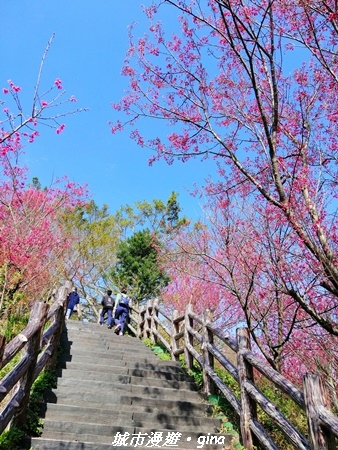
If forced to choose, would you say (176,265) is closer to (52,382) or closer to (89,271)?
(89,271)

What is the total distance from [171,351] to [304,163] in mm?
5252

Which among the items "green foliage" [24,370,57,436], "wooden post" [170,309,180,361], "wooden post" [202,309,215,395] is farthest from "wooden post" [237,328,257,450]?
"wooden post" [170,309,180,361]

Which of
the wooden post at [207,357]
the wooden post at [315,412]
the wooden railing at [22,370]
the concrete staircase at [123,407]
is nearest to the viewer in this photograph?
the wooden post at [315,412]

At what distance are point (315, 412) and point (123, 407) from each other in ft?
9.92

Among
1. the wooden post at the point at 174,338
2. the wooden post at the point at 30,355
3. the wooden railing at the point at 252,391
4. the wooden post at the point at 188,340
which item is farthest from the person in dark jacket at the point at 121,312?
the wooden post at the point at 30,355

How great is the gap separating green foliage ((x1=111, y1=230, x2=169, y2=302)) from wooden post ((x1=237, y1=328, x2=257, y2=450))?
626 inches

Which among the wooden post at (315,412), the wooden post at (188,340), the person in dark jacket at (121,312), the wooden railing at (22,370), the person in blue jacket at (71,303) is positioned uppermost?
the person in blue jacket at (71,303)

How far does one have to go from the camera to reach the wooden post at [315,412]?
9.92 ft

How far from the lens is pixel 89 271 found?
Answer: 21406 millimetres

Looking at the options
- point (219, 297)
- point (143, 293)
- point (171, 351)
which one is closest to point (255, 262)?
point (171, 351)

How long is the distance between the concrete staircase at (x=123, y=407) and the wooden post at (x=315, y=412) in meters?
1.86

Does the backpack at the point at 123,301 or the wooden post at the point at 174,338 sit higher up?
the backpack at the point at 123,301

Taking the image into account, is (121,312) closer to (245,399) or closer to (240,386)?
(240,386)

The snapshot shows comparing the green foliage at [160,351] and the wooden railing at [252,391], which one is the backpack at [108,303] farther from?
the wooden railing at [252,391]
